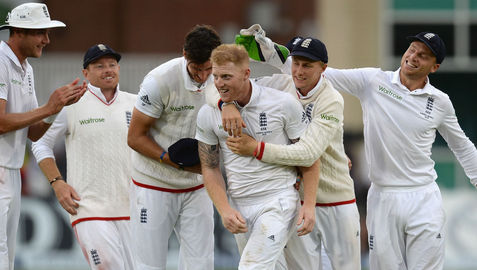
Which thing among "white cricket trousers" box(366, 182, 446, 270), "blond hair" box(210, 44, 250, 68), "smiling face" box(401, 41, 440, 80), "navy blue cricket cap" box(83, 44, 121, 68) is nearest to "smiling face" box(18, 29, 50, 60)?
"navy blue cricket cap" box(83, 44, 121, 68)

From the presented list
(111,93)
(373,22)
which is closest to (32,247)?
(111,93)

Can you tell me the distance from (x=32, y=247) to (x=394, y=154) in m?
8.34

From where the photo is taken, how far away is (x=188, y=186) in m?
8.48

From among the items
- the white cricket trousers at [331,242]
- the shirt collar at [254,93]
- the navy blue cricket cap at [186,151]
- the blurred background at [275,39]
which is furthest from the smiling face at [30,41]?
the blurred background at [275,39]

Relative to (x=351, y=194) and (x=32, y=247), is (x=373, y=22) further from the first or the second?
(x=351, y=194)

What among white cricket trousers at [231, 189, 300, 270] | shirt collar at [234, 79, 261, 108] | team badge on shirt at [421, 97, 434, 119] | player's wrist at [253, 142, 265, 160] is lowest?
white cricket trousers at [231, 189, 300, 270]

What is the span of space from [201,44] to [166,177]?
131cm

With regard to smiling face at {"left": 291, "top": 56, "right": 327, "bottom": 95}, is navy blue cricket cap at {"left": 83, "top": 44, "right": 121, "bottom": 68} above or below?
above

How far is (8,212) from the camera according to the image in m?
8.12

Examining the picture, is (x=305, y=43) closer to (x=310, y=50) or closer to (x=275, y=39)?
(x=310, y=50)

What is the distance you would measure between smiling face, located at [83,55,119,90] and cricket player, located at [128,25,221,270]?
0.66m

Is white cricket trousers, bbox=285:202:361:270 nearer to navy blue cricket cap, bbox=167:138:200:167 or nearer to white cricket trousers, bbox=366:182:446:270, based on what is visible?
white cricket trousers, bbox=366:182:446:270

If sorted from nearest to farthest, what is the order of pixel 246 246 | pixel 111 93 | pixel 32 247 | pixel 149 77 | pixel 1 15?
pixel 246 246, pixel 149 77, pixel 111 93, pixel 32 247, pixel 1 15

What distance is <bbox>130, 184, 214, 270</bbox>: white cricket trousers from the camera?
8.42 metres
